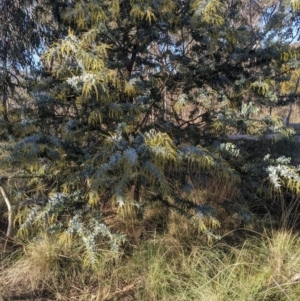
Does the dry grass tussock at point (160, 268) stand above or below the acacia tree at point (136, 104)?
below

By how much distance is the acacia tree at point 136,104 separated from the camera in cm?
271

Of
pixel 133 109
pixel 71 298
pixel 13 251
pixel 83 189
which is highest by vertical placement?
pixel 133 109

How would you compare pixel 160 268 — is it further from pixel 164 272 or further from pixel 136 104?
pixel 136 104

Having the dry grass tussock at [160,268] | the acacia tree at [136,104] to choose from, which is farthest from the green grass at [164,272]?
the acacia tree at [136,104]

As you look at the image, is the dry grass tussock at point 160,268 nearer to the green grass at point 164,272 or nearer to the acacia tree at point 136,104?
the green grass at point 164,272

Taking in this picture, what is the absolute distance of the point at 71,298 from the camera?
3.04 metres

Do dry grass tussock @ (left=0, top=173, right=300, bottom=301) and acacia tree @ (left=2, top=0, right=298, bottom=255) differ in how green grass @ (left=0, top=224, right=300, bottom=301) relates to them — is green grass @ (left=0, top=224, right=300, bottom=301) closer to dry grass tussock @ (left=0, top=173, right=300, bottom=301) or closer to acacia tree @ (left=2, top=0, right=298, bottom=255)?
dry grass tussock @ (left=0, top=173, right=300, bottom=301)

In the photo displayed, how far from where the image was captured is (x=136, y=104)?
10.3 feet

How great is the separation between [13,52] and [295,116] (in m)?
14.0

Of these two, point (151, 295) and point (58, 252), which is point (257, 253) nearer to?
point (151, 295)

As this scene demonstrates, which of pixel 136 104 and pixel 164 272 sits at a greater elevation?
pixel 136 104

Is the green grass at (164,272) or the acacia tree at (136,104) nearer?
the acacia tree at (136,104)

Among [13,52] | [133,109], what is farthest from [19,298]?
[13,52]

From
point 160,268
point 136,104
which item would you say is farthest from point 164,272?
point 136,104
